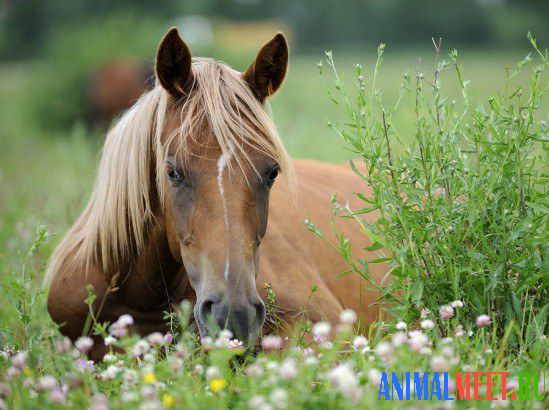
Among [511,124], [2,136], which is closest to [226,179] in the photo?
[511,124]

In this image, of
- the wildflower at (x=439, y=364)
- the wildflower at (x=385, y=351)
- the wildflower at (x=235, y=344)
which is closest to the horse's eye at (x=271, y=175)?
the wildflower at (x=235, y=344)

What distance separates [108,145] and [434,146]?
1637mm

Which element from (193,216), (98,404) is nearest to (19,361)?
(98,404)

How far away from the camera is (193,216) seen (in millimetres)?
2619

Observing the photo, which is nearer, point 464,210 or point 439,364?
point 439,364

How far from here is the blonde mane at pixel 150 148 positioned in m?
2.74

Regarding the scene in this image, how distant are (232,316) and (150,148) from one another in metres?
0.99

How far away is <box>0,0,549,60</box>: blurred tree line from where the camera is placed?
34.6 meters

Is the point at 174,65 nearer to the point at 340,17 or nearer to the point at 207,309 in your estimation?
the point at 207,309

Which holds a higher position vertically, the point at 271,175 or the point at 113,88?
the point at 113,88

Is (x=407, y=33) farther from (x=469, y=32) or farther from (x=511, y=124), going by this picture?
(x=511, y=124)

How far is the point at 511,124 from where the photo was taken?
2.68 meters

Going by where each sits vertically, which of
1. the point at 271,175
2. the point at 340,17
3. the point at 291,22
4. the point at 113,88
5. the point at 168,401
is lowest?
the point at 168,401

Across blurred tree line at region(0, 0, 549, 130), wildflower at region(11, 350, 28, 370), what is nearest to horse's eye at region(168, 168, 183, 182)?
wildflower at region(11, 350, 28, 370)
